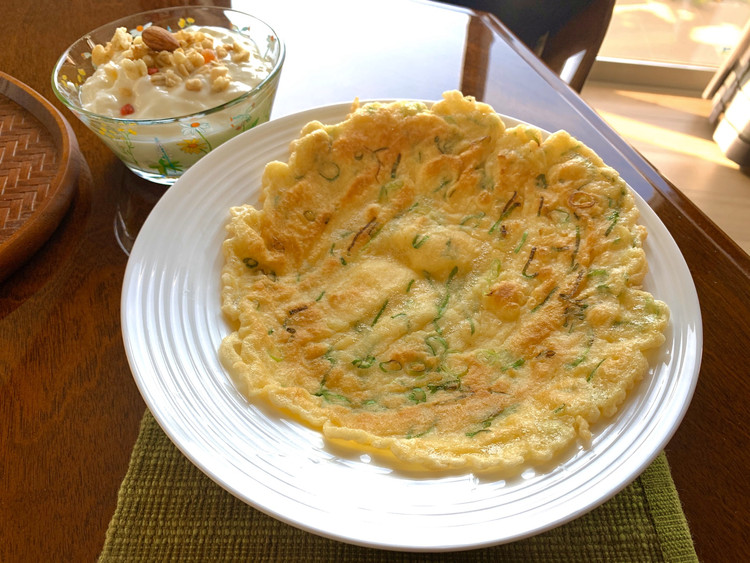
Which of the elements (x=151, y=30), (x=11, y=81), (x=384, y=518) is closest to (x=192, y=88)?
(x=151, y=30)

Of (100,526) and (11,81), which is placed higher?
(11,81)

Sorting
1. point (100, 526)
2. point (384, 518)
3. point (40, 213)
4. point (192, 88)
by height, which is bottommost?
point (100, 526)

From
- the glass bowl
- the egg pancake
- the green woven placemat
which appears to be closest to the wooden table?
the green woven placemat

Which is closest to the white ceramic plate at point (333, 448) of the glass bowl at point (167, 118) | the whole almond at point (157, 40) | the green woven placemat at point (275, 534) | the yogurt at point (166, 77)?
the green woven placemat at point (275, 534)

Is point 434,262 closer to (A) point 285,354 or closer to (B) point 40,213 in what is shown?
(A) point 285,354

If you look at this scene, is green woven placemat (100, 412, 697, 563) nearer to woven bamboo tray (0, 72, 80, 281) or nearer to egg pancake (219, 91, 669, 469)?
egg pancake (219, 91, 669, 469)

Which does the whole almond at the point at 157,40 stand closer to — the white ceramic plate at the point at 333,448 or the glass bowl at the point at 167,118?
the glass bowl at the point at 167,118
